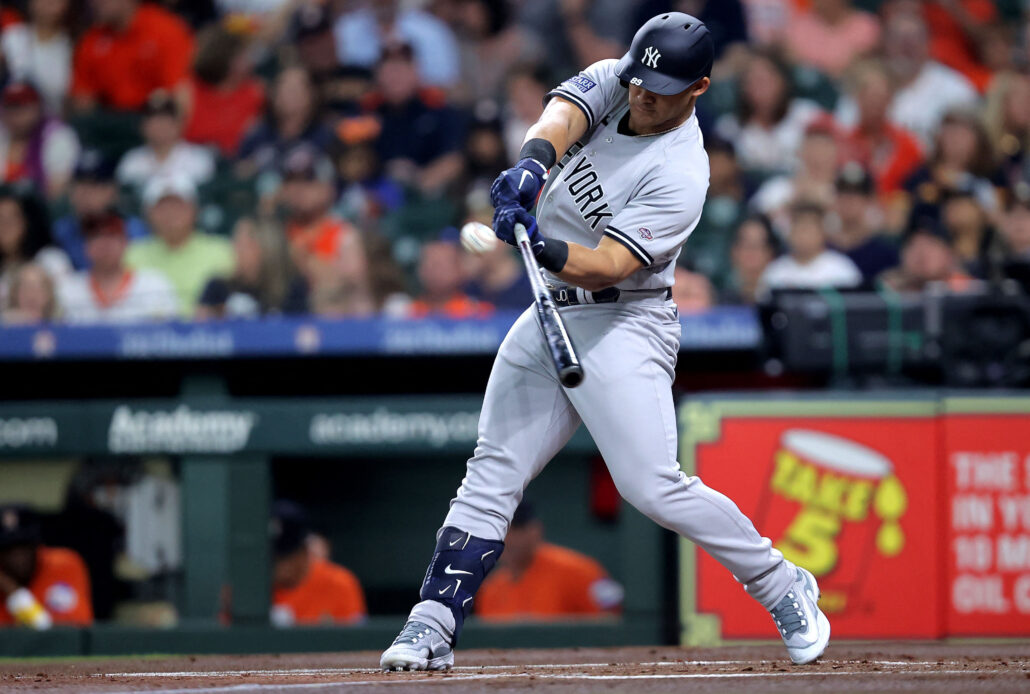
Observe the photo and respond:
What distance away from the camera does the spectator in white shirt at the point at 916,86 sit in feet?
27.8

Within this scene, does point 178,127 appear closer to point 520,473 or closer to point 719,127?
point 719,127

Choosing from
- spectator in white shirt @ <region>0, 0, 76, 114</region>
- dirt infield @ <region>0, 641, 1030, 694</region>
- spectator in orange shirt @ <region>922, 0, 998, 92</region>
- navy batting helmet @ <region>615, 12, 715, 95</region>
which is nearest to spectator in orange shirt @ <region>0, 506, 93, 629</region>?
dirt infield @ <region>0, 641, 1030, 694</region>

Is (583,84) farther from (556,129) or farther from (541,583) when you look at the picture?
(541,583)

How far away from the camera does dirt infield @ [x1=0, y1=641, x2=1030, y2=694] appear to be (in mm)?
3305

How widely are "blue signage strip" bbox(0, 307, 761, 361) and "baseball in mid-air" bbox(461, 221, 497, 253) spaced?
272 cm

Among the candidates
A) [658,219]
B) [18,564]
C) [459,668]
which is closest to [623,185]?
[658,219]

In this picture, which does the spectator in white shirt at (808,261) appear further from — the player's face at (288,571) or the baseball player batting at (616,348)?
the baseball player batting at (616,348)

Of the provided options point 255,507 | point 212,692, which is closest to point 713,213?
point 255,507

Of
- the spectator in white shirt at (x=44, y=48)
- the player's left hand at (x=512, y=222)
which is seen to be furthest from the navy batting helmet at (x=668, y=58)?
the spectator in white shirt at (x=44, y=48)

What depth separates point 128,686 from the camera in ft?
11.6

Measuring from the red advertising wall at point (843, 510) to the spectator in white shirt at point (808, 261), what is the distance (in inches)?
60.0

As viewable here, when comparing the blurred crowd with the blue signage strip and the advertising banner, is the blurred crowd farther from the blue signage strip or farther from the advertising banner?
the advertising banner

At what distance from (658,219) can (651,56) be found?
44 cm

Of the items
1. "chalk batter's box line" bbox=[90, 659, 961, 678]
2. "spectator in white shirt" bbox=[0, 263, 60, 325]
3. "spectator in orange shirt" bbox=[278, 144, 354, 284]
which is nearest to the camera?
"chalk batter's box line" bbox=[90, 659, 961, 678]
